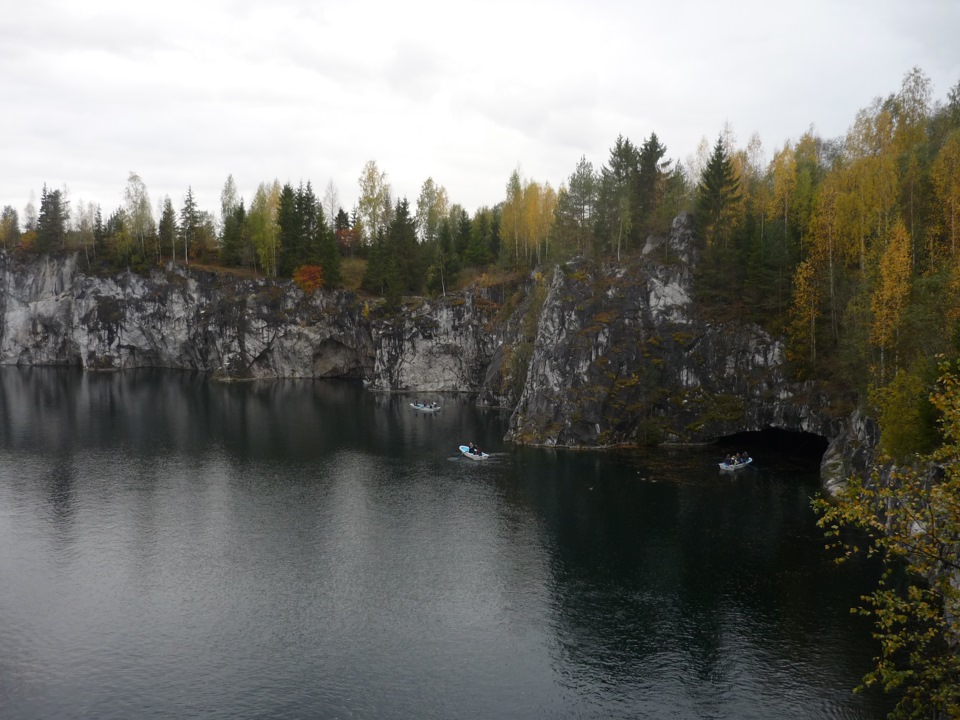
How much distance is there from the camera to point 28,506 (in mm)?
52938

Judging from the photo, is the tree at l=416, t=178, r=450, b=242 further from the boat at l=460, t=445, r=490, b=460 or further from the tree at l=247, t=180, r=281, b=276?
the boat at l=460, t=445, r=490, b=460

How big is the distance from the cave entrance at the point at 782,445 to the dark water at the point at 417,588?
3.73 meters

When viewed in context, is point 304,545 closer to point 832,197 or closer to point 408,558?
point 408,558

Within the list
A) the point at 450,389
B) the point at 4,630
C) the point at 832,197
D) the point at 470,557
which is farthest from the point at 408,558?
the point at 450,389

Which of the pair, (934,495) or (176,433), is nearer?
(934,495)

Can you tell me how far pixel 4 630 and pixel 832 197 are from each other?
7239 centimetres

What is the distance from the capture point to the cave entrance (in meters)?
71.1

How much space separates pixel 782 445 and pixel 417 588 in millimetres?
54425

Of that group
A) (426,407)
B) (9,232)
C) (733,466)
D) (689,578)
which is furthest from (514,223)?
(9,232)

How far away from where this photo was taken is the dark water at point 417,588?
29.5m

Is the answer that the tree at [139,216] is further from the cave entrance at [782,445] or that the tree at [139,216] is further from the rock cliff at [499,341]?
the cave entrance at [782,445]

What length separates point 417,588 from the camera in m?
39.6

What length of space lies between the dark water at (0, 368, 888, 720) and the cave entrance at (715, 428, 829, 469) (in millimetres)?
3728

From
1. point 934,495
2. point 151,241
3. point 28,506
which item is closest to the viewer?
point 934,495
